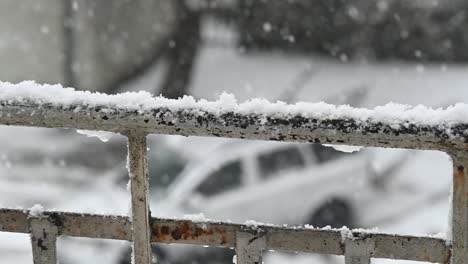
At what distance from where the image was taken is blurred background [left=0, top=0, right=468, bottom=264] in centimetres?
718

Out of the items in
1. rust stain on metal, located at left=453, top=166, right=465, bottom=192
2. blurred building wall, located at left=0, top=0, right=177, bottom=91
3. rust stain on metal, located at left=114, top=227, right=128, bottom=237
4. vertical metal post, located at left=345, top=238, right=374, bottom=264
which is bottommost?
vertical metal post, located at left=345, top=238, right=374, bottom=264

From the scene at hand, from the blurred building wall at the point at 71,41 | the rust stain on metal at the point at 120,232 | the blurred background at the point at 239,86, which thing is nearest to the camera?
the rust stain on metal at the point at 120,232

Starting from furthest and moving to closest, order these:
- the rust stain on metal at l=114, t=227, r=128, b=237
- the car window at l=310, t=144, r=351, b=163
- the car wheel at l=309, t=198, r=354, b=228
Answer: the car window at l=310, t=144, r=351, b=163
the car wheel at l=309, t=198, r=354, b=228
the rust stain on metal at l=114, t=227, r=128, b=237

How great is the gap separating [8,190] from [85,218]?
7.00 meters

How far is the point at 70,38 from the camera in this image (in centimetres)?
1154

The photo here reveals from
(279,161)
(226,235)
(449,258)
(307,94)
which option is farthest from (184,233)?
(307,94)

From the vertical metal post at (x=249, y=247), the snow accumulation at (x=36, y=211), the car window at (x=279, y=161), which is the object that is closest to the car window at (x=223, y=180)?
the car window at (x=279, y=161)

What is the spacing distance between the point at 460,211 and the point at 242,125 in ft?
1.37

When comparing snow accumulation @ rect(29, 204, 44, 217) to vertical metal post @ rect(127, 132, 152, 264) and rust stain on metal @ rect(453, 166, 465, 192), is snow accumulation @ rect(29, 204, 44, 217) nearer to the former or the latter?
vertical metal post @ rect(127, 132, 152, 264)

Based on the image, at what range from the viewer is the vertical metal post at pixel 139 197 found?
154 cm

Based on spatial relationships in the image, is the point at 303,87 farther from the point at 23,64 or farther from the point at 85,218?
the point at 85,218

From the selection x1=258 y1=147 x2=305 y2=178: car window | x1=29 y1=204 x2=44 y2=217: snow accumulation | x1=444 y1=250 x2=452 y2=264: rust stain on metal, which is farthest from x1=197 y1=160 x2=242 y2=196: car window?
x1=444 y1=250 x2=452 y2=264: rust stain on metal

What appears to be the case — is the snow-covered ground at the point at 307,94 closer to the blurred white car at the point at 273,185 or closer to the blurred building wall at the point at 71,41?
the blurred white car at the point at 273,185

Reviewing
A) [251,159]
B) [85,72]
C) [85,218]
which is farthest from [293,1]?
[85,218]
